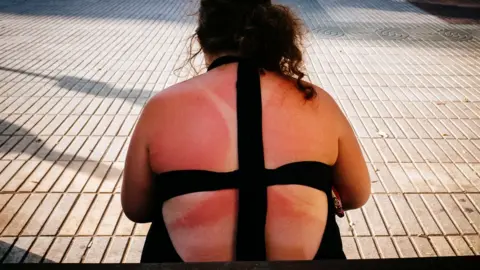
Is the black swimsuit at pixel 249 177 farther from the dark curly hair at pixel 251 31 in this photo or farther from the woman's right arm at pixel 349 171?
the woman's right arm at pixel 349 171

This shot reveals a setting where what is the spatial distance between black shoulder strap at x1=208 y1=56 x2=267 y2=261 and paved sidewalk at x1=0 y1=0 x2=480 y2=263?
0.69m

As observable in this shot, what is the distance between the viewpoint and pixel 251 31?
51.3 inches

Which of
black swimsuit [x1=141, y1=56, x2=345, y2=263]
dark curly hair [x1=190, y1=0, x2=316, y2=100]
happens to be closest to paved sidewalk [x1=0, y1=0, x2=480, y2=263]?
dark curly hair [x1=190, y1=0, x2=316, y2=100]

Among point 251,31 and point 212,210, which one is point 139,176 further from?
point 251,31

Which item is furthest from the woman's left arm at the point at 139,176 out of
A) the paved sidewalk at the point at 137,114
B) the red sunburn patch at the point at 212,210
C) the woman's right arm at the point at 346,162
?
the paved sidewalk at the point at 137,114

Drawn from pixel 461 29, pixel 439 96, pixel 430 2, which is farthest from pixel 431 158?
pixel 430 2

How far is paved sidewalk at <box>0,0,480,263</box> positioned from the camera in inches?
114

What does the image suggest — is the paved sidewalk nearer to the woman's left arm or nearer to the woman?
the woman

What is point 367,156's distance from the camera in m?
3.92

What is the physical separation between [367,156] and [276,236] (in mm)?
2901

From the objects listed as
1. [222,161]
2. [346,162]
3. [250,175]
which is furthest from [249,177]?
[346,162]

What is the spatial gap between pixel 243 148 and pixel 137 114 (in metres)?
3.73

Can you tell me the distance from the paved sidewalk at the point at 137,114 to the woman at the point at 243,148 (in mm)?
535

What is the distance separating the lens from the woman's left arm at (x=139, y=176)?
1.42 metres
